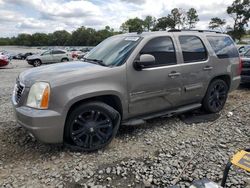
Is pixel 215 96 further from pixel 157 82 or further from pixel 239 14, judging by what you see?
pixel 239 14

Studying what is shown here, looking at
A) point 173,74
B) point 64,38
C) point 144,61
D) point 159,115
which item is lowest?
point 159,115

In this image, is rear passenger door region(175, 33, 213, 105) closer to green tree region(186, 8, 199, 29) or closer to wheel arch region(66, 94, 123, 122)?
wheel arch region(66, 94, 123, 122)

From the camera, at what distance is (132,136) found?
4.57m

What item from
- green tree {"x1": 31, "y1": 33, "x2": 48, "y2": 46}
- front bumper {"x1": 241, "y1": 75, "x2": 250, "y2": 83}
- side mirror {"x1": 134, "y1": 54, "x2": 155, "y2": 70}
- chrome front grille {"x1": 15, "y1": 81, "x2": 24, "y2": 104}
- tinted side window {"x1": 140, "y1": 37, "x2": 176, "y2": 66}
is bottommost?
front bumper {"x1": 241, "y1": 75, "x2": 250, "y2": 83}

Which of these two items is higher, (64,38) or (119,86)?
(64,38)

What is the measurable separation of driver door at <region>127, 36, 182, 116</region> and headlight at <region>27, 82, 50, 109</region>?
131 centimetres

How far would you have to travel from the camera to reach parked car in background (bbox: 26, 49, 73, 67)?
23.2m

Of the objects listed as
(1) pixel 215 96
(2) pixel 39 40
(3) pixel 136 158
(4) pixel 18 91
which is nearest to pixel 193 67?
(1) pixel 215 96

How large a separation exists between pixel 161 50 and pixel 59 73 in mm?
1866

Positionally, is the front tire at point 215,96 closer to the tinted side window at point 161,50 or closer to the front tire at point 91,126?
the tinted side window at point 161,50

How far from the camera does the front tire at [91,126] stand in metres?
3.78

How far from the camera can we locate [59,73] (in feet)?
12.5

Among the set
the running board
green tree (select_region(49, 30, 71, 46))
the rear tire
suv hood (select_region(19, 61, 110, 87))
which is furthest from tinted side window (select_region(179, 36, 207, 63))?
green tree (select_region(49, 30, 71, 46))

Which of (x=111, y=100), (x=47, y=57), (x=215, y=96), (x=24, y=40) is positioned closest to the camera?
(x=111, y=100)
